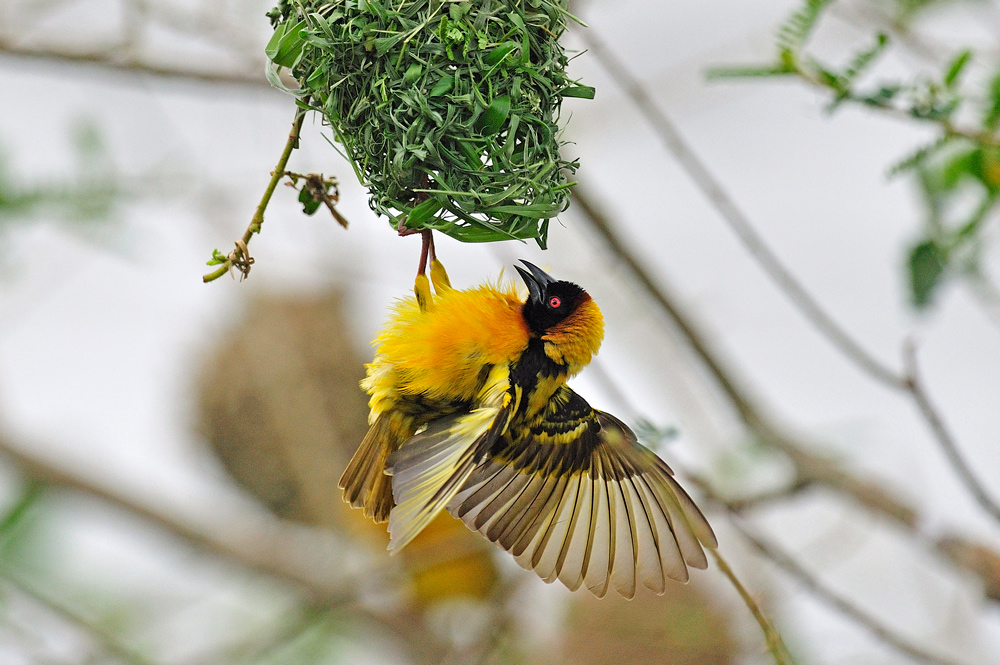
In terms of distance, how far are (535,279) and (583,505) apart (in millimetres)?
474

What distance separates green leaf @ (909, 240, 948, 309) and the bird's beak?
913 millimetres

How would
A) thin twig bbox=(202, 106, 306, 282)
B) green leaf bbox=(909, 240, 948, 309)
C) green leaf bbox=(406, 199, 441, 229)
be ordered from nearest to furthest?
1. thin twig bbox=(202, 106, 306, 282)
2. green leaf bbox=(406, 199, 441, 229)
3. green leaf bbox=(909, 240, 948, 309)

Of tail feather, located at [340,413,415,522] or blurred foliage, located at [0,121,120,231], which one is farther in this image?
blurred foliage, located at [0,121,120,231]

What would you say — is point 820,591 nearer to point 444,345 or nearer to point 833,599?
point 833,599

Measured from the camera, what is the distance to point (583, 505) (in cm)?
172

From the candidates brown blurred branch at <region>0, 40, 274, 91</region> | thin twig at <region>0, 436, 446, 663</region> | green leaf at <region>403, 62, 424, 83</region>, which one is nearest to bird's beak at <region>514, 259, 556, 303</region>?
green leaf at <region>403, 62, 424, 83</region>

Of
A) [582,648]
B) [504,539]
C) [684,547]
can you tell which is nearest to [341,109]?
[504,539]

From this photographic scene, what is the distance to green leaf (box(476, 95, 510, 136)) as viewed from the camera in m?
1.21

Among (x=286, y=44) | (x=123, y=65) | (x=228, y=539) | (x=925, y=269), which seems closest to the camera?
(x=286, y=44)

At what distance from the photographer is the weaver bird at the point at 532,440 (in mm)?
1568

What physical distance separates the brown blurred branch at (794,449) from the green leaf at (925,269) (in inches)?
28.6

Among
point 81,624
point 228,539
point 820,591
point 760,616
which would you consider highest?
point 760,616

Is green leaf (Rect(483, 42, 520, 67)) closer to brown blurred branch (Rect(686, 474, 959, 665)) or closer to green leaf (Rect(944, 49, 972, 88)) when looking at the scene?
green leaf (Rect(944, 49, 972, 88))

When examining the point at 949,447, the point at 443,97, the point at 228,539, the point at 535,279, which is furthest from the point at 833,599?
the point at 228,539
